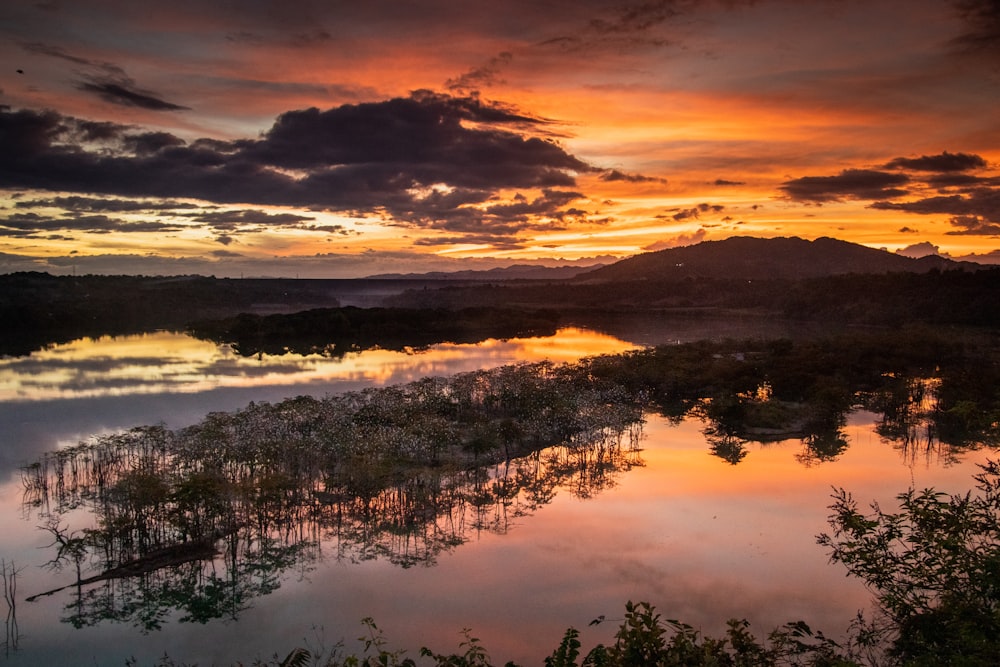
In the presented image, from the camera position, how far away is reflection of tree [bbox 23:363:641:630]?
15.0 m

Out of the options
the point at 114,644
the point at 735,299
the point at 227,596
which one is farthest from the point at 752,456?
the point at 735,299

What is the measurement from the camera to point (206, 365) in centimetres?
4869

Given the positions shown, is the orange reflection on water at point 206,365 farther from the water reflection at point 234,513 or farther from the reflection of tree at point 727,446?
the reflection of tree at point 727,446

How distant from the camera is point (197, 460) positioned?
69.6 ft

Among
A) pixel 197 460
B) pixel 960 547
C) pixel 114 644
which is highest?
pixel 960 547

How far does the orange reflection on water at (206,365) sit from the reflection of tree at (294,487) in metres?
14.3

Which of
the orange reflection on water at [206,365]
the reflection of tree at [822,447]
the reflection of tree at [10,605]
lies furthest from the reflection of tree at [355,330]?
the reflection of tree at [10,605]

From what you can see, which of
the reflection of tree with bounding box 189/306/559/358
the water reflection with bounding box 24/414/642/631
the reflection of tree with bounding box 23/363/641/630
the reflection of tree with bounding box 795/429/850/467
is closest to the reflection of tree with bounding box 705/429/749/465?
the reflection of tree with bounding box 795/429/850/467

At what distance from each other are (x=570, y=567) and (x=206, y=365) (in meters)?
41.3

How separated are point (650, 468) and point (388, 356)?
35.7 meters

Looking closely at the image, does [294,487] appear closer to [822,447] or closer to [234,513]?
[234,513]

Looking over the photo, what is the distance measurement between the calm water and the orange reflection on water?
10.2m

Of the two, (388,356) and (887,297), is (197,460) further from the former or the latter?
(887,297)

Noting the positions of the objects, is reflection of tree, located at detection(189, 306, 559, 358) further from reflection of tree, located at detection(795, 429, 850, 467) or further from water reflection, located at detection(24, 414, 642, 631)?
reflection of tree, located at detection(795, 429, 850, 467)
